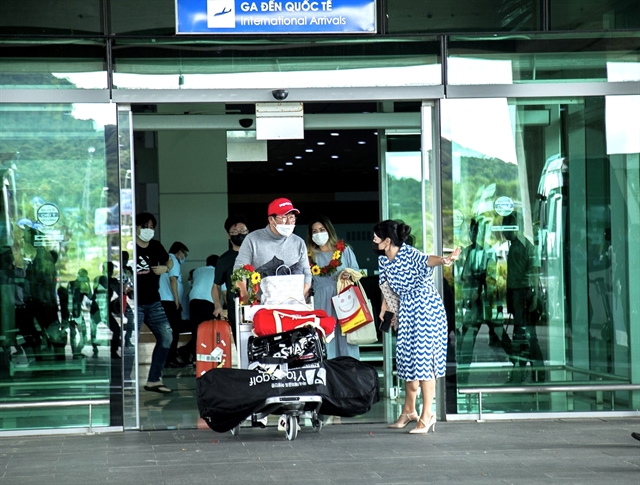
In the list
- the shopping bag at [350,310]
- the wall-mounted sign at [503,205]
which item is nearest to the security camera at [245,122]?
the shopping bag at [350,310]

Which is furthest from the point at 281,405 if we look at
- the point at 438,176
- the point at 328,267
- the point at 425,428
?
the point at 438,176

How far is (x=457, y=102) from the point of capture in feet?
28.1

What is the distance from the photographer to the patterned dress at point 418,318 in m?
7.79

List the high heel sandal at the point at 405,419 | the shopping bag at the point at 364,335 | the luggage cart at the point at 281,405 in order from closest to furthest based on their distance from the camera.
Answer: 1. the luggage cart at the point at 281,405
2. the high heel sandal at the point at 405,419
3. the shopping bag at the point at 364,335

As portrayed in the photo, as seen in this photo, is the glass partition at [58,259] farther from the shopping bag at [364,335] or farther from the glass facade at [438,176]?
the shopping bag at [364,335]

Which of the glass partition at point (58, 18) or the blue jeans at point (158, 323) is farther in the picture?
the blue jeans at point (158, 323)

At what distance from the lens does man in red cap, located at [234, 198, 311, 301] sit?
8.10m

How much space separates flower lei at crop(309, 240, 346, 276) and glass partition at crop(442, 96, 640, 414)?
3.51 feet

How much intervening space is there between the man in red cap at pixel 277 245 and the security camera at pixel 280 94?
87 centimetres

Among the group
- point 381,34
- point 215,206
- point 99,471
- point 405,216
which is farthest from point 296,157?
point 99,471

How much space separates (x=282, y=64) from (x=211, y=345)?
2.82 m

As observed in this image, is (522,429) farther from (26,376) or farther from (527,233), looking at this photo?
(26,376)

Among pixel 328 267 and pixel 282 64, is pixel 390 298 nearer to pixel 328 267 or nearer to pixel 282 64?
pixel 328 267

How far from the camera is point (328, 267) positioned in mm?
9086
